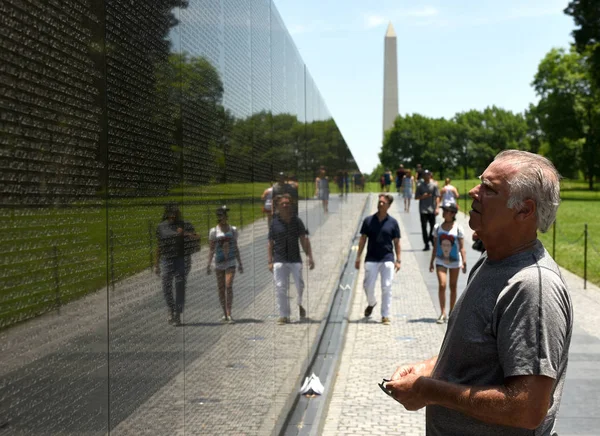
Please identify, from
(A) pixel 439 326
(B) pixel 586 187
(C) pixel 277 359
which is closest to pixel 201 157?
(C) pixel 277 359

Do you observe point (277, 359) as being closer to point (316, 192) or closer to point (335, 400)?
point (335, 400)

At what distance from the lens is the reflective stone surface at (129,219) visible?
1979 millimetres

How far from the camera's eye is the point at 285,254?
7750 mm

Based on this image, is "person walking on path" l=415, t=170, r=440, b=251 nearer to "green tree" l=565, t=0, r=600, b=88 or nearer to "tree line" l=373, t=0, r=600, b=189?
"tree line" l=373, t=0, r=600, b=189

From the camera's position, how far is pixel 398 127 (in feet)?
500

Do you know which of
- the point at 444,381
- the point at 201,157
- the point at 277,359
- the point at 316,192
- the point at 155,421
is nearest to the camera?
the point at 444,381

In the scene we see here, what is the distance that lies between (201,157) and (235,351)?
1152 millimetres

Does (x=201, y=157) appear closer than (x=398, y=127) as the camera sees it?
Yes

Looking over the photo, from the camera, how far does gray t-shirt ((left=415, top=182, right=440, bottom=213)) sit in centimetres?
2372

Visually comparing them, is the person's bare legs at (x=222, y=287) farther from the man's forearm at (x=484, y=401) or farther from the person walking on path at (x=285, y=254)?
the person walking on path at (x=285, y=254)

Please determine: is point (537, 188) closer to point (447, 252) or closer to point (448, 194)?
point (447, 252)

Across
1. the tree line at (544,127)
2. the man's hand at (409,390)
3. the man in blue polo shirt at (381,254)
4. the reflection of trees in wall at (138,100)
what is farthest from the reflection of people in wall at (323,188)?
the tree line at (544,127)

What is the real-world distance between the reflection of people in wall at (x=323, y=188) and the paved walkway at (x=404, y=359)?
5.74 feet

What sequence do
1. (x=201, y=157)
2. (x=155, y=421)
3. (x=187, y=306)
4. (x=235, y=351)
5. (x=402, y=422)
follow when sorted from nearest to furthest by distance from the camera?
1. (x=155, y=421)
2. (x=187, y=306)
3. (x=201, y=157)
4. (x=235, y=351)
5. (x=402, y=422)
